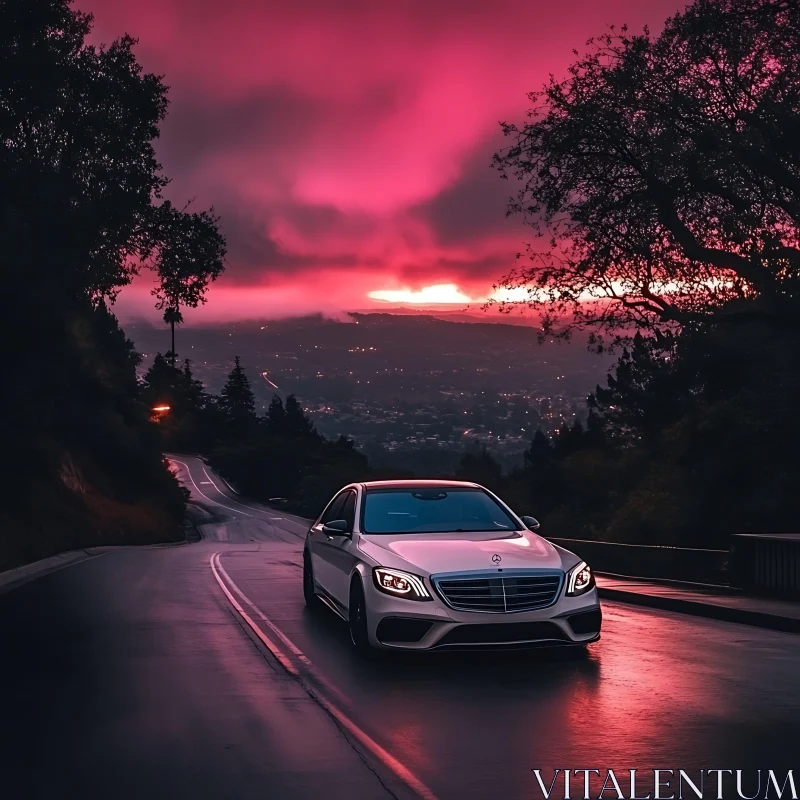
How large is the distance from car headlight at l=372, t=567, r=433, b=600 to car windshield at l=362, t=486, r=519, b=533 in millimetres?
1314

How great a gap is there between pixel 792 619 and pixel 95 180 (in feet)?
86.8

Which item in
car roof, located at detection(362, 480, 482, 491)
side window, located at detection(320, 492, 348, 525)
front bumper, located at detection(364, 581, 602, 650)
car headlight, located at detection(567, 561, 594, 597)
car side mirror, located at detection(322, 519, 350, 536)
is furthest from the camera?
side window, located at detection(320, 492, 348, 525)

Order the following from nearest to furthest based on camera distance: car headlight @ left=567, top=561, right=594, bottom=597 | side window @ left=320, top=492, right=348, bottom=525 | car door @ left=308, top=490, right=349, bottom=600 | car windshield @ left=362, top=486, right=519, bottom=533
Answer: car headlight @ left=567, top=561, right=594, bottom=597 → car windshield @ left=362, top=486, right=519, bottom=533 → car door @ left=308, top=490, right=349, bottom=600 → side window @ left=320, top=492, right=348, bottom=525

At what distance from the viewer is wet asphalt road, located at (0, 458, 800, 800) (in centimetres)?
705

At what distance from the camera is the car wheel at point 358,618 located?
11.5 metres

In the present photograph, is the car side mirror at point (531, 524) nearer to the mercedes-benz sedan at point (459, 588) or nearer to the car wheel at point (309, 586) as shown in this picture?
the mercedes-benz sedan at point (459, 588)

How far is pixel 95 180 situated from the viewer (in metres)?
35.2

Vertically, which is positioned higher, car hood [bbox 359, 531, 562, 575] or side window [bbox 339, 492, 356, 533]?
side window [bbox 339, 492, 356, 533]

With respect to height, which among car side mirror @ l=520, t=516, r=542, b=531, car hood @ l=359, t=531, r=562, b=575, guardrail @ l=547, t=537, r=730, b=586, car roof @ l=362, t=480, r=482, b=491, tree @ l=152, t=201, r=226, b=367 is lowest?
guardrail @ l=547, t=537, r=730, b=586

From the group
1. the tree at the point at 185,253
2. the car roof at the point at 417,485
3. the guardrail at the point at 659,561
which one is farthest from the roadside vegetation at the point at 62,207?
the car roof at the point at 417,485

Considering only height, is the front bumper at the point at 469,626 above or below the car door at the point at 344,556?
below

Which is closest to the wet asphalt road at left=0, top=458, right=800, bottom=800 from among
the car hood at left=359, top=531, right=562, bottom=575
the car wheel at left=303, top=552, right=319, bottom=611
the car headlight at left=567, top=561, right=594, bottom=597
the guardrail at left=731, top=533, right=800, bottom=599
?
the car wheel at left=303, top=552, right=319, bottom=611

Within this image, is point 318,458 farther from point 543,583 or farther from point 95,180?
point 543,583

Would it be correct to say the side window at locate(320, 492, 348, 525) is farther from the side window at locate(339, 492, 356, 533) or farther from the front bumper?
the front bumper
